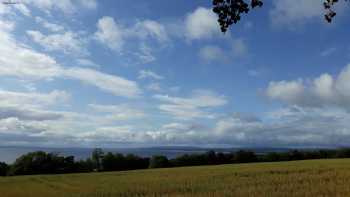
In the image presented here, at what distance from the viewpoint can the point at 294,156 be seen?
104 metres

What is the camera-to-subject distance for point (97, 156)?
4247 inches

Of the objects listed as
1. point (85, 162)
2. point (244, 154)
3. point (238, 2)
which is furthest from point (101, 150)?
point (238, 2)

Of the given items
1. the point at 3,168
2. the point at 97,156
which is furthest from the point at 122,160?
the point at 3,168

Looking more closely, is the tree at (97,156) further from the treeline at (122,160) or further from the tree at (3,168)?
the tree at (3,168)

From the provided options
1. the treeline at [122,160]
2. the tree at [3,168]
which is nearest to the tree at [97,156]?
the treeline at [122,160]

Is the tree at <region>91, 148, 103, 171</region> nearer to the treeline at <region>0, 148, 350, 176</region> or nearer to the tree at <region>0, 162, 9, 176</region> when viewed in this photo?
the treeline at <region>0, 148, 350, 176</region>

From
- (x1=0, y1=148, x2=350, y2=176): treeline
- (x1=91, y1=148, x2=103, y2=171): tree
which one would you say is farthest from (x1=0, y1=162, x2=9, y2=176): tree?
(x1=91, y1=148, x2=103, y2=171): tree

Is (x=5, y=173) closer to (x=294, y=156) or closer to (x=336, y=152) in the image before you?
(x=294, y=156)

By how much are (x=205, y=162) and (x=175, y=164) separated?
20.8 ft

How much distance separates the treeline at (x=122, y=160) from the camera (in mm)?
94750

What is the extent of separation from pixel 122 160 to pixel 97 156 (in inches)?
385

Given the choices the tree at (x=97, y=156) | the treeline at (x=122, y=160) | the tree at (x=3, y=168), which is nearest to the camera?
the tree at (x=3, y=168)

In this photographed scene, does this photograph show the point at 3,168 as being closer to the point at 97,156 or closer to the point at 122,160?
the point at 97,156

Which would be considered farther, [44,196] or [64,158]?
[64,158]
